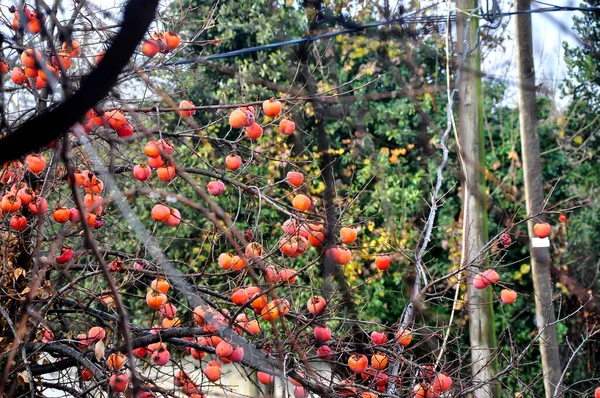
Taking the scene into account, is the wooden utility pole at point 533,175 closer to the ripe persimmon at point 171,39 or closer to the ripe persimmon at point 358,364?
the ripe persimmon at point 358,364

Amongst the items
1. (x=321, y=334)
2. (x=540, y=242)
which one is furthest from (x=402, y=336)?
(x=540, y=242)

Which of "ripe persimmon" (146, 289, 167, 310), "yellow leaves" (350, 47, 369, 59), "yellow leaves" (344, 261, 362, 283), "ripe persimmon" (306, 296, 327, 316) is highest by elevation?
"yellow leaves" (350, 47, 369, 59)

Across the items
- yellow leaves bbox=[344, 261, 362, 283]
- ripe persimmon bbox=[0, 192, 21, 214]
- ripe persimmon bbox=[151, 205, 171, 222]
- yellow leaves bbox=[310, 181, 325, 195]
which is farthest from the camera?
yellow leaves bbox=[310, 181, 325, 195]

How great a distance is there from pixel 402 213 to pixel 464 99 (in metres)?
2.42

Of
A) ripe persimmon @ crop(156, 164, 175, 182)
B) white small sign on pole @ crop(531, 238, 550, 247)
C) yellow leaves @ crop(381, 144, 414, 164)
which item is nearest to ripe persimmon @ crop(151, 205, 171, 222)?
ripe persimmon @ crop(156, 164, 175, 182)

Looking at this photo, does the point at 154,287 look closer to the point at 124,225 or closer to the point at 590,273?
the point at 124,225

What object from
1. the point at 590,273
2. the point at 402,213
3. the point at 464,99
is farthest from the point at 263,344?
the point at 590,273

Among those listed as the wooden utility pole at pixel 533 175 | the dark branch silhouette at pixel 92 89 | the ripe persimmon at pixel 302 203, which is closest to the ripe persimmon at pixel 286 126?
the ripe persimmon at pixel 302 203

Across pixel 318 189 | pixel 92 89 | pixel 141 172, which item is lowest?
pixel 92 89

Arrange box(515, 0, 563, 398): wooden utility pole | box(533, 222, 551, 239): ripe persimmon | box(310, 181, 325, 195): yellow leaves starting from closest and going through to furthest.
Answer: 1. box(533, 222, 551, 239): ripe persimmon
2. box(515, 0, 563, 398): wooden utility pole
3. box(310, 181, 325, 195): yellow leaves

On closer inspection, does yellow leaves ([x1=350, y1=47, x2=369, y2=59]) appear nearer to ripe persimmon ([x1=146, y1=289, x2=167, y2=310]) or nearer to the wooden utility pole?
the wooden utility pole

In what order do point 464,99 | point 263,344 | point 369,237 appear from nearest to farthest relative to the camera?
point 263,344, point 464,99, point 369,237

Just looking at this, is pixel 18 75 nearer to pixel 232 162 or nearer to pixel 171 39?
pixel 171 39

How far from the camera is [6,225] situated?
119 inches
